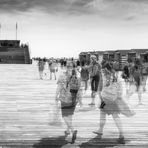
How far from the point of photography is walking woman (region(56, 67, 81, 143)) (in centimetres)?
620

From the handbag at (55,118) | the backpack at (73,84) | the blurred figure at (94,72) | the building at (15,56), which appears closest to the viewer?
the backpack at (73,84)

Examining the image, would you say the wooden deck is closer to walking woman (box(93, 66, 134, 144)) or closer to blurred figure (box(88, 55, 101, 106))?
walking woman (box(93, 66, 134, 144))

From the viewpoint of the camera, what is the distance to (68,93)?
20.4 ft

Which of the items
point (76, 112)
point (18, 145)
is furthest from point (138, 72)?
point (18, 145)

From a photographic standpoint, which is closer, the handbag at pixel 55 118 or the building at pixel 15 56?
the handbag at pixel 55 118

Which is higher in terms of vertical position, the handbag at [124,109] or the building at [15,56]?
the building at [15,56]

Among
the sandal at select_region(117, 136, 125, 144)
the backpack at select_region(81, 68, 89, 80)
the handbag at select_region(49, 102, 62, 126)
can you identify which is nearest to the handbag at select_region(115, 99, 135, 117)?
the sandal at select_region(117, 136, 125, 144)

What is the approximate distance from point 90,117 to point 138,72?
424 cm

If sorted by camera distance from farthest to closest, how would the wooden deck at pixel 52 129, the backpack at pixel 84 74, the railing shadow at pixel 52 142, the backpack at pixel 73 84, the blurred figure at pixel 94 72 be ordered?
the backpack at pixel 84 74 → the blurred figure at pixel 94 72 → the backpack at pixel 73 84 → the wooden deck at pixel 52 129 → the railing shadow at pixel 52 142

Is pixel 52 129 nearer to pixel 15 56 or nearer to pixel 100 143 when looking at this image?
pixel 100 143

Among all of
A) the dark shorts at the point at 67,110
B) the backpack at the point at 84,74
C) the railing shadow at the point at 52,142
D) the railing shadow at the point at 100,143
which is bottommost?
the railing shadow at the point at 100,143

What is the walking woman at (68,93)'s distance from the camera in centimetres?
620

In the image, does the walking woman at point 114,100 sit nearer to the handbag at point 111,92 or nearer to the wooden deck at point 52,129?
Answer: the handbag at point 111,92

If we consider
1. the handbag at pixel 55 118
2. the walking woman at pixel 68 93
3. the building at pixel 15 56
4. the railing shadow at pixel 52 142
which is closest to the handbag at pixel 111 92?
the walking woman at pixel 68 93
